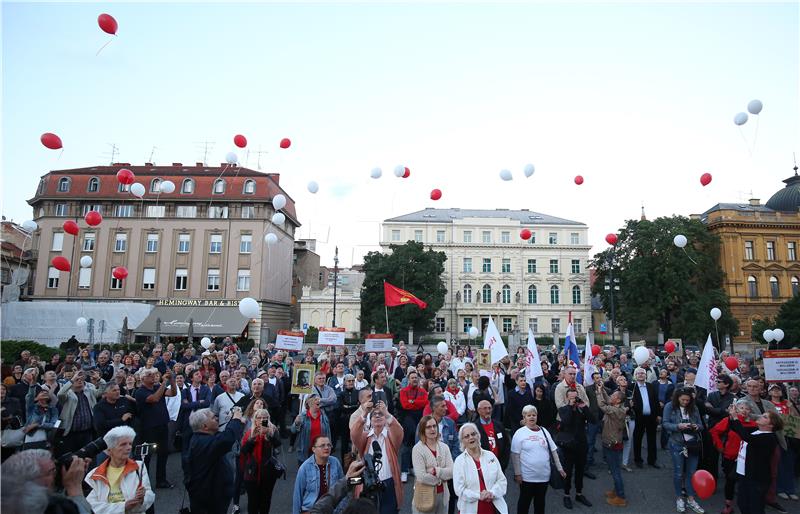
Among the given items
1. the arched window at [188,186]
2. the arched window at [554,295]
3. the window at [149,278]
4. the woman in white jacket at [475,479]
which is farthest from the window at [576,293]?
the woman in white jacket at [475,479]

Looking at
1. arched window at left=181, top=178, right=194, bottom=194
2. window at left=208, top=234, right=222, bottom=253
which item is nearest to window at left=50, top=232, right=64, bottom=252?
arched window at left=181, top=178, right=194, bottom=194

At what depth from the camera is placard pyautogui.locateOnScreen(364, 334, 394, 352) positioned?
17.0 meters

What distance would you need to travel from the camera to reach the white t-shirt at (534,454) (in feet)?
20.4

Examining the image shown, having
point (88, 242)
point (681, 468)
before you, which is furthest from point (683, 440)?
point (88, 242)

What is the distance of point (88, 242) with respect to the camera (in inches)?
1758

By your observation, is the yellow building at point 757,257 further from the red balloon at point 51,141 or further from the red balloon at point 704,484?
the red balloon at point 51,141

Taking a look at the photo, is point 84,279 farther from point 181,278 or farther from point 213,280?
point 213,280

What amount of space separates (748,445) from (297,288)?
184 feet

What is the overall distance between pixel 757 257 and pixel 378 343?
5278 cm

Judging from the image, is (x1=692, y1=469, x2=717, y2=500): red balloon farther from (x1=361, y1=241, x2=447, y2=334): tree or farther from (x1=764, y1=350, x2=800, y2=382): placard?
(x1=361, y1=241, x2=447, y2=334): tree

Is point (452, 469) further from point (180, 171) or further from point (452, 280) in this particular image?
point (452, 280)

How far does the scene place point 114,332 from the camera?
39.5 m

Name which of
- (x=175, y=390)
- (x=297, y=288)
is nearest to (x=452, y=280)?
(x=297, y=288)

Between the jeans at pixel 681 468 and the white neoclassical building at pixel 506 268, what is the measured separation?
51545 mm
